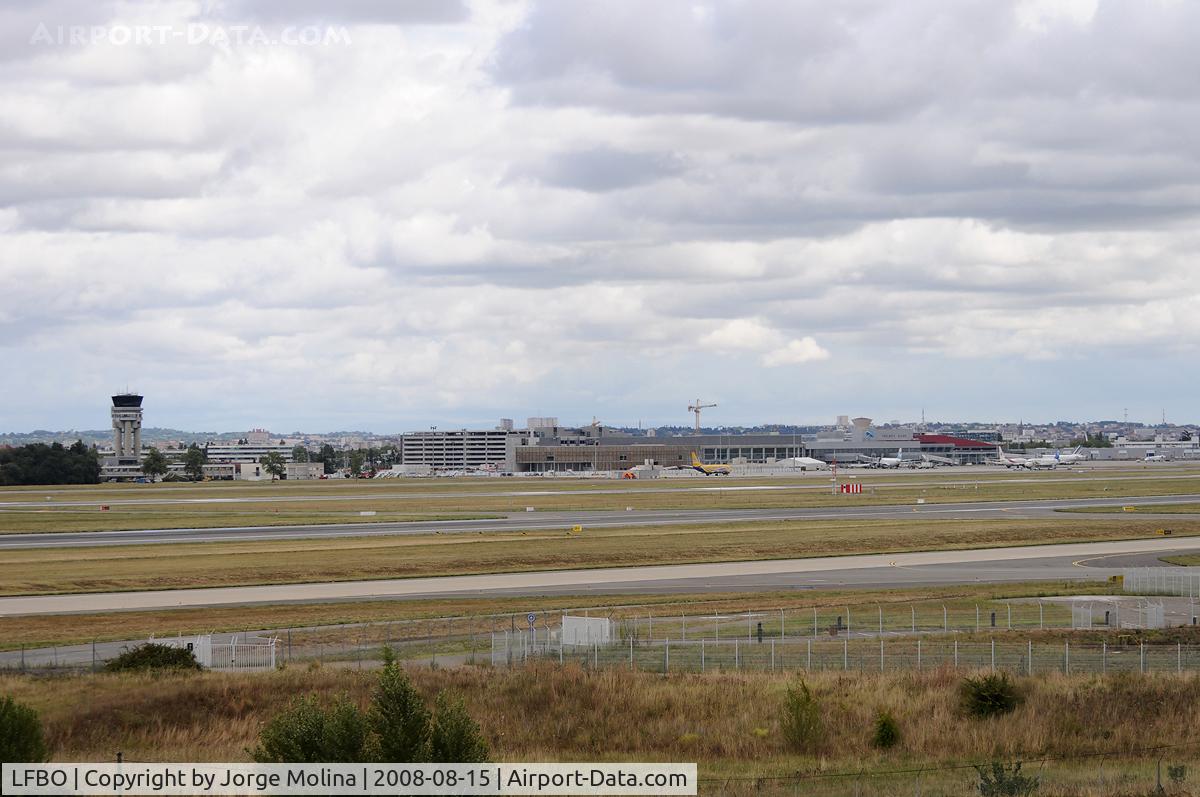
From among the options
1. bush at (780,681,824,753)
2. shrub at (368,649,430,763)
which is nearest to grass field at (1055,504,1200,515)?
bush at (780,681,824,753)

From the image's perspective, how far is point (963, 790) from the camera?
29312 mm

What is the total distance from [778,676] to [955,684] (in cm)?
559

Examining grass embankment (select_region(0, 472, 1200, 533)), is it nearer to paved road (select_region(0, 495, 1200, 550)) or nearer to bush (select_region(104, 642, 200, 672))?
paved road (select_region(0, 495, 1200, 550))

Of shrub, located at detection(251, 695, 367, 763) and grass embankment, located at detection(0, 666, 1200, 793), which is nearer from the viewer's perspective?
shrub, located at detection(251, 695, 367, 763)

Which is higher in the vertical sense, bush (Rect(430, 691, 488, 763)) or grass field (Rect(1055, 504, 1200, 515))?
bush (Rect(430, 691, 488, 763))

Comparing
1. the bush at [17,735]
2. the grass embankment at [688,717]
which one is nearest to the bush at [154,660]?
the grass embankment at [688,717]

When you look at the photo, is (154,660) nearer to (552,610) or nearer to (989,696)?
(552,610)

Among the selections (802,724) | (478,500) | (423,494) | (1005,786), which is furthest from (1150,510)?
(423,494)

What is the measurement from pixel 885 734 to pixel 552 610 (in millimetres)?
24489

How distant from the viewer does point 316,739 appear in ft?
74.6

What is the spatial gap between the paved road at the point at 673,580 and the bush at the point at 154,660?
61.5 feet

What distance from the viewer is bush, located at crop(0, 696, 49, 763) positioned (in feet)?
79.1

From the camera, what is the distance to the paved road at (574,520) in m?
98.9

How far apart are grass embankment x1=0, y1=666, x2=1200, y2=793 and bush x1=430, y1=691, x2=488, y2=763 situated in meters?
9.99
